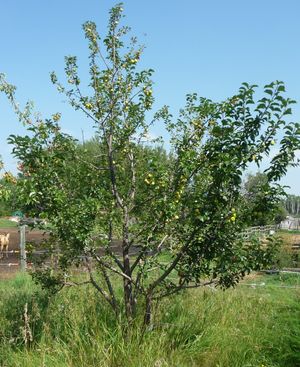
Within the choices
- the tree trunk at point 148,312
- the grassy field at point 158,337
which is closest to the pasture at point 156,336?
the grassy field at point 158,337

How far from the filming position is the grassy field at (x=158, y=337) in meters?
4.70

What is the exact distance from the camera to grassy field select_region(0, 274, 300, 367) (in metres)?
4.70

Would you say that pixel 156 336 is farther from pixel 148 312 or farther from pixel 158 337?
pixel 148 312

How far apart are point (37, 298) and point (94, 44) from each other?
321 cm

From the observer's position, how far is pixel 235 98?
17.1 ft

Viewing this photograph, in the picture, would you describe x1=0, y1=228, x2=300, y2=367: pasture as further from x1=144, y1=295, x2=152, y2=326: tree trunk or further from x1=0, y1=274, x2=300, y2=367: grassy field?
x1=144, y1=295, x2=152, y2=326: tree trunk

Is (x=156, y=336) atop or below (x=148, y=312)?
below

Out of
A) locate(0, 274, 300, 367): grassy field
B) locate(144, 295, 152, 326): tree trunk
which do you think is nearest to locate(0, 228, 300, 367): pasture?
locate(0, 274, 300, 367): grassy field

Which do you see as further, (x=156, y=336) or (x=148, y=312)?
(x=148, y=312)

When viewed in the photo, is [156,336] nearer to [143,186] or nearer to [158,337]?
[158,337]

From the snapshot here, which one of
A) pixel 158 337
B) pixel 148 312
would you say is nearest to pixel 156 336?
pixel 158 337

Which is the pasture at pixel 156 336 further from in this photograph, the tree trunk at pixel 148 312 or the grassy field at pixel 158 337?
the tree trunk at pixel 148 312

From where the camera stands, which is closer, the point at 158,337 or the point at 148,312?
the point at 158,337

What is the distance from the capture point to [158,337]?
503 cm
